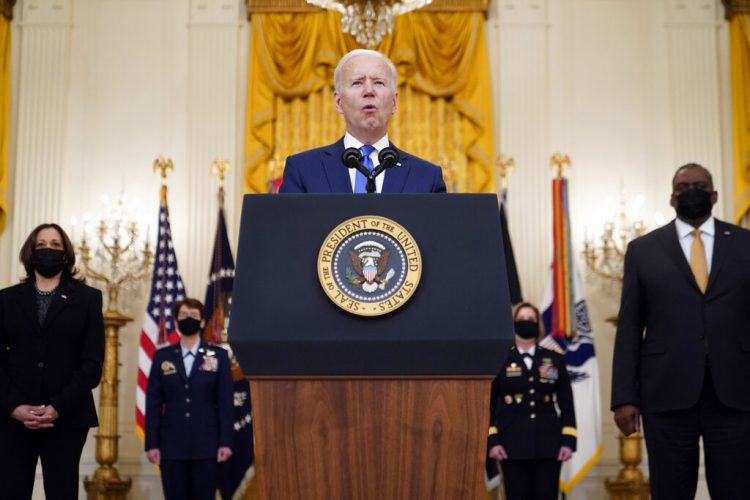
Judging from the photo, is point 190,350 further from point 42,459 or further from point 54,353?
point 42,459

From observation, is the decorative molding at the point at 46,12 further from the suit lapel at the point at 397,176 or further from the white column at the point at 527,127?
the suit lapel at the point at 397,176

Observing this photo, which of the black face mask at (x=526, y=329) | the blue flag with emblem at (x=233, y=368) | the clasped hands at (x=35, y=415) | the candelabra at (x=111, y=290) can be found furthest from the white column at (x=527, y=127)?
the clasped hands at (x=35, y=415)

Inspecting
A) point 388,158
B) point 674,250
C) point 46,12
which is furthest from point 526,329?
point 46,12

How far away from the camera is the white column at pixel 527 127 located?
31.3ft

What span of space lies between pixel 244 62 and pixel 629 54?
3.81m

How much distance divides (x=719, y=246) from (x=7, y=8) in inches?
312

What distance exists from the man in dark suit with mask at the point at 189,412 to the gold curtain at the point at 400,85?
2985mm

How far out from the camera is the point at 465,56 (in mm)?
9852

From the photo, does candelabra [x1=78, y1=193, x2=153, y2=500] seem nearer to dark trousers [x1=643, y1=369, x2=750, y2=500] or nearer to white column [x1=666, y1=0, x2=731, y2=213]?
white column [x1=666, y1=0, x2=731, y2=213]

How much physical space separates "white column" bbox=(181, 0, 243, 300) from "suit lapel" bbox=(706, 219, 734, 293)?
19.6 ft

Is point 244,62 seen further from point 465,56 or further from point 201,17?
point 465,56

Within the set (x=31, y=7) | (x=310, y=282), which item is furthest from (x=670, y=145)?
(x=310, y=282)

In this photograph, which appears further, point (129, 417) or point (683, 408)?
point (129, 417)

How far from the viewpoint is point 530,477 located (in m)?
6.87
